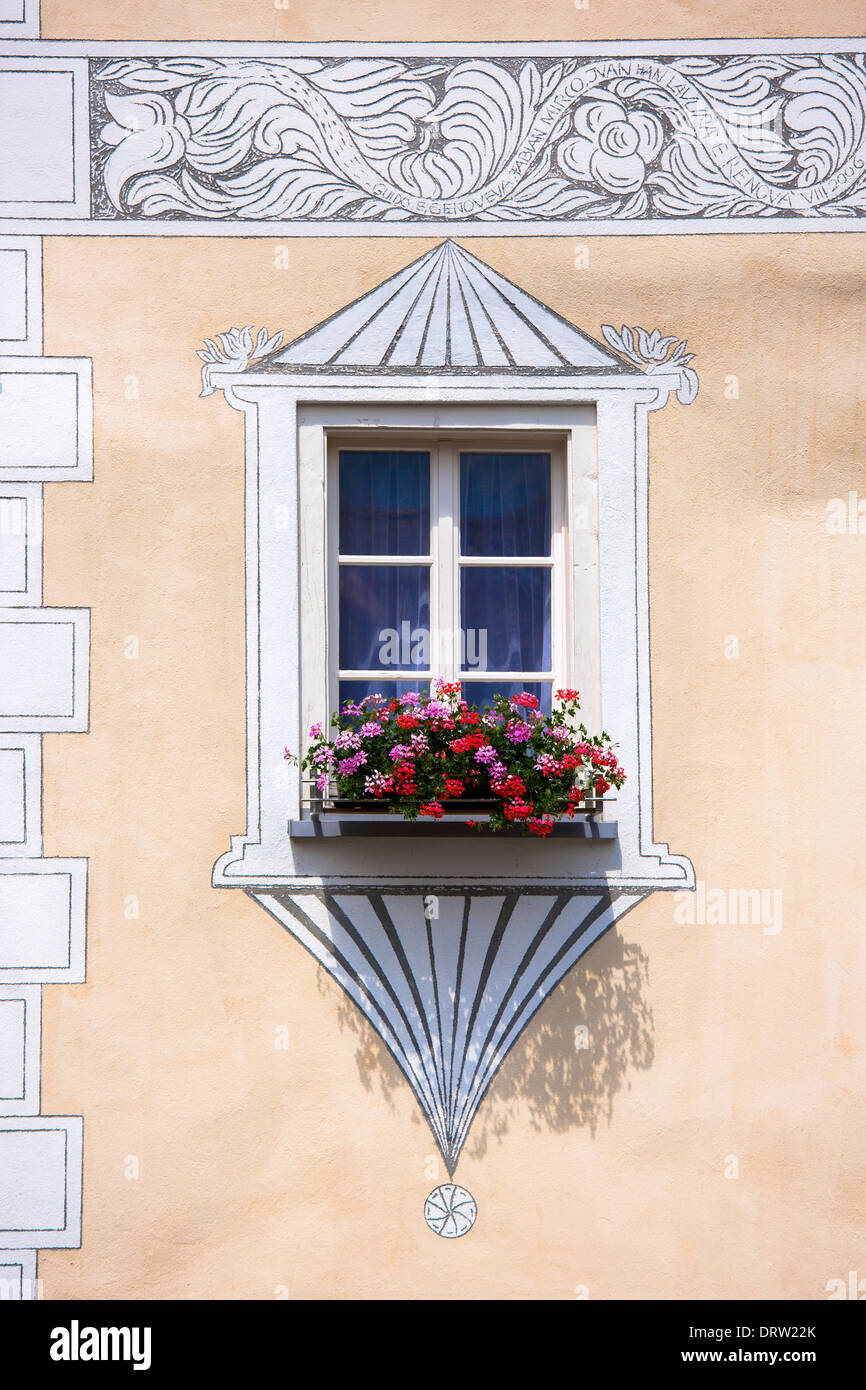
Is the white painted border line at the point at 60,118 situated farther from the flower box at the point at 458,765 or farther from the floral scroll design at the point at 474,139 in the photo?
the flower box at the point at 458,765

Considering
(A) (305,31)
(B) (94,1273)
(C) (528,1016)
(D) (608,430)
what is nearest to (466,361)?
(D) (608,430)

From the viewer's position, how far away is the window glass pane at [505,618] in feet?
19.8

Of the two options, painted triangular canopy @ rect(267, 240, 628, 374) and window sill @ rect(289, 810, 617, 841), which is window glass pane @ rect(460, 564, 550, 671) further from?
painted triangular canopy @ rect(267, 240, 628, 374)

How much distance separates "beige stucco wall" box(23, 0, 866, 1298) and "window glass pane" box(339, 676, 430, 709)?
495 mm

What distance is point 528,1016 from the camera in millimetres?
5703

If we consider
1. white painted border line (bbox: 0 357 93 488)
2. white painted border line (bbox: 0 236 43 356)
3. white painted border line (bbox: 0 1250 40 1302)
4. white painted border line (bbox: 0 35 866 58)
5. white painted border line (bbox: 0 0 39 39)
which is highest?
white painted border line (bbox: 0 0 39 39)

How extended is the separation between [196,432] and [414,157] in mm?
1448

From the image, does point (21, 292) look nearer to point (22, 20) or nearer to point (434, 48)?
point (22, 20)

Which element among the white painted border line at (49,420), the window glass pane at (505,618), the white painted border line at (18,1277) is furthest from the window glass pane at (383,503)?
the white painted border line at (18,1277)

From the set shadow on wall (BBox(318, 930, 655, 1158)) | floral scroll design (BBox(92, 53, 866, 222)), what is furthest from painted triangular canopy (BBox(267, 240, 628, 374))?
shadow on wall (BBox(318, 930, 655, 1158))

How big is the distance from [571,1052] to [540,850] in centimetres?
79

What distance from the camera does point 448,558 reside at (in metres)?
6.05

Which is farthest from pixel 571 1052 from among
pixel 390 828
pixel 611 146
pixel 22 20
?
pixel 22 20

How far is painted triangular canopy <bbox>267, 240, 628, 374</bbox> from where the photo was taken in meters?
5.95
